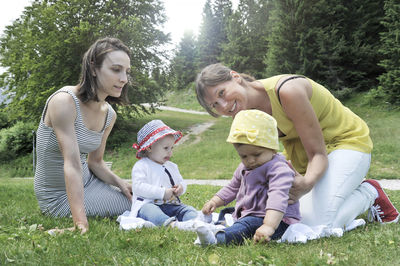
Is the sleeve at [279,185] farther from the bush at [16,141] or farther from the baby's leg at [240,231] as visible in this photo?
the bush at [16,141]

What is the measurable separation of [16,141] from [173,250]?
72.6 ft

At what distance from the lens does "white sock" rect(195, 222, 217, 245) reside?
2734mm

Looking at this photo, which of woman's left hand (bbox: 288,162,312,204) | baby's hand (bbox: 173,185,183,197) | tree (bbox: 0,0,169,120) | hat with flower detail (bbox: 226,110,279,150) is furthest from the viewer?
tree (bbox: 0,0,169,120)

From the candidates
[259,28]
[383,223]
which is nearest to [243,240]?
[383,223]

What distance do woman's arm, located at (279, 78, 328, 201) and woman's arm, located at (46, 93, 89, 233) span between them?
196 cm

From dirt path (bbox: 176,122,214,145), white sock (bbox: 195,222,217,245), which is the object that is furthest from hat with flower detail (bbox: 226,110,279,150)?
dirt path (bbox: 176,122,214,145)

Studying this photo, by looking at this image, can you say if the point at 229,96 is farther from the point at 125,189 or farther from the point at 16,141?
the point at 16,141

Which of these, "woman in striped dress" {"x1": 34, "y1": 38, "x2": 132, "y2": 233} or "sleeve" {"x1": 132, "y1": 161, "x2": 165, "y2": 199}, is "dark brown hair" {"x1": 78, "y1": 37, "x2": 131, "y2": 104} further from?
"sleeve" {"x1": 132, "y1": 161, "x2": 165, "y2": 199}

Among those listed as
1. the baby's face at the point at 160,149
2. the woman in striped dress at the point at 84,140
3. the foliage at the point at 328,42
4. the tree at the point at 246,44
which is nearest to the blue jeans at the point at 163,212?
the baby's face at the point at 160,149

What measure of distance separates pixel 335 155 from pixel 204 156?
11746mm

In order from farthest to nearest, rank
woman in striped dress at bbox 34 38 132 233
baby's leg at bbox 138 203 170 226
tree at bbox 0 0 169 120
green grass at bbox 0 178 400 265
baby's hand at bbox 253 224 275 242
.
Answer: tree at bbox 0 0 169 120 → baby's leg at bbox 138 203 170 226 → woman in striped dress at bbox 34 38 132 233 → baby's hand at bbox 253 224 275 242 → green grass at bbox 0 178 400 265

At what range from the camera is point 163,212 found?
4082 mm

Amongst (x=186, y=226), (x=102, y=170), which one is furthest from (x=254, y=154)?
(x=102, y=170)

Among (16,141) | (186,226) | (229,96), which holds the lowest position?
(16,141)
